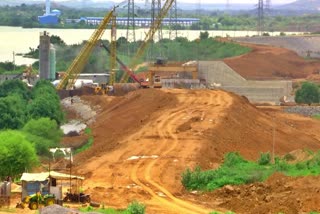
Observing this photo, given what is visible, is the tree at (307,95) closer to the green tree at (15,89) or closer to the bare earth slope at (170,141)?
the bare earth slope at (170,141)

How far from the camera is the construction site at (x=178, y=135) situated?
2466 centimetres

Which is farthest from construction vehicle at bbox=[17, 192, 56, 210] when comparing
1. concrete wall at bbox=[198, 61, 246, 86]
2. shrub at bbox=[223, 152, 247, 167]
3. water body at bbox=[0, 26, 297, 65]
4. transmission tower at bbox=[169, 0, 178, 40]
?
water body at bbox=[0, 26, 297, 65]

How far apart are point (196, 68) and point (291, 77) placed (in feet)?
73.1

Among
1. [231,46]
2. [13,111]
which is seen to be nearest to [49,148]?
[13,111]

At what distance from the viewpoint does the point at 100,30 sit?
2825 inches

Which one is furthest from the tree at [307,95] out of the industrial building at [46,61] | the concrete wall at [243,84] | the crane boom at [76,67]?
the industrial building at [46,61]

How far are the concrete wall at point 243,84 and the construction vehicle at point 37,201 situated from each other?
44.5 m

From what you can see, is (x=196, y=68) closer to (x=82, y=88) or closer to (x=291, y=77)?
(x=82, y=88)

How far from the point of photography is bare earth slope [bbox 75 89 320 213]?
26.0 m

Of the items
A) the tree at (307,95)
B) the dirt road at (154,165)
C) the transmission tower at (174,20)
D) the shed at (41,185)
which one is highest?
the transmission tower at (174,20)

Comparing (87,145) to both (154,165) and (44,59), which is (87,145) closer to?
(154,165)

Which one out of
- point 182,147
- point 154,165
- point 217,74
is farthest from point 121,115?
point 217,74

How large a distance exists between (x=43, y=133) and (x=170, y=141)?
29.6 feet

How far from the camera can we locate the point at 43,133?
142ft
